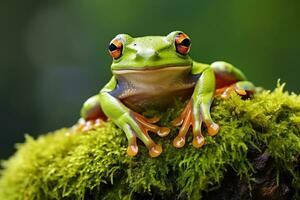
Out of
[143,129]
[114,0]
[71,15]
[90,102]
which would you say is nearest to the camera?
[143,129]

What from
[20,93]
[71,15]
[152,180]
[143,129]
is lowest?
[20,93]

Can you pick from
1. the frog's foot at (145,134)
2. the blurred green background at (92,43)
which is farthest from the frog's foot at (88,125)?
the blurred green background at (92,43)

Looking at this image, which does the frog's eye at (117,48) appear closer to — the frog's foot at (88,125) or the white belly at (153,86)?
the white belly at (153,86)

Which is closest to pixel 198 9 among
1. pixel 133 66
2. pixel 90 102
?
pixel 90 102

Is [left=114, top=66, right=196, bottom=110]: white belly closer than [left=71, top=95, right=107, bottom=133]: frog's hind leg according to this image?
Yes

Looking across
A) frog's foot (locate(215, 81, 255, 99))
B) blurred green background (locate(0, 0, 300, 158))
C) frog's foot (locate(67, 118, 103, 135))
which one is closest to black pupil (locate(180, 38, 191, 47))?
frog's foot (locate(215, 81, 255, 99))

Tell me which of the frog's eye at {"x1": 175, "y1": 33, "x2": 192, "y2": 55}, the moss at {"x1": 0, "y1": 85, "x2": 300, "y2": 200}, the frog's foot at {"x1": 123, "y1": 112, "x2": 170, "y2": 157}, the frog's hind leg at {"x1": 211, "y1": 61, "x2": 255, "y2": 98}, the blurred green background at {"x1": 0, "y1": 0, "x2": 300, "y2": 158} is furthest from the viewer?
the blurred green background at {"x1": 0, "y1": 0, "x2": 300, "y2": 158}

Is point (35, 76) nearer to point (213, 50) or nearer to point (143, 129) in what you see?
point (213, 50)

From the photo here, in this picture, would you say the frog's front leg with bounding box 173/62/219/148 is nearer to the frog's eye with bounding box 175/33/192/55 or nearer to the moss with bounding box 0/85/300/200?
the moss with bounding box 0/85/300/200
